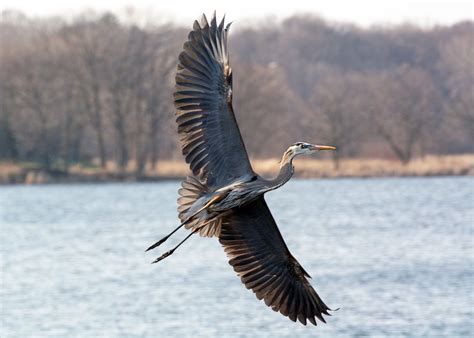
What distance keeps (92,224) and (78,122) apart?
17946mm

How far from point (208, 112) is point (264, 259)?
1.26 metres

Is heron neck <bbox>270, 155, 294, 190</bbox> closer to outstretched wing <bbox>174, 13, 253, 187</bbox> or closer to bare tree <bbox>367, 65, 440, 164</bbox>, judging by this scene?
outstretched wing <bbox>174, 13, 253, 187</bbox>

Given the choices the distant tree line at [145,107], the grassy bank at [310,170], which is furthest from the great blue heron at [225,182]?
the distant tree line at [145,107]

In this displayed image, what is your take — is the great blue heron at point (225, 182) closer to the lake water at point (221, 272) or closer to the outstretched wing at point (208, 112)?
the outstretched wing at point (208, 112)

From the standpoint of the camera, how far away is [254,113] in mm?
47750

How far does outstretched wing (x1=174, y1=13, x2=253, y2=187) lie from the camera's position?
8.80 metres

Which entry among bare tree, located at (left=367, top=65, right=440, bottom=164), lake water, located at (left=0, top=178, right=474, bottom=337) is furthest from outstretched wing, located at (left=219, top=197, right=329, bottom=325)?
bare tree, located at (left=367, top=65, right=440, bottom=164)

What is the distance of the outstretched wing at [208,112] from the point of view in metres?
8.80

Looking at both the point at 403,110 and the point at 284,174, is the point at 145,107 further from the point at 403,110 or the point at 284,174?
the point at 284,174

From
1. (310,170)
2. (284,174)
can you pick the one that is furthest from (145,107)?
(284,174)

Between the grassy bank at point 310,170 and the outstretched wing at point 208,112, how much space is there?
32.9 m

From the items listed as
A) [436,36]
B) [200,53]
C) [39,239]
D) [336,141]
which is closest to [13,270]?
[39,239]

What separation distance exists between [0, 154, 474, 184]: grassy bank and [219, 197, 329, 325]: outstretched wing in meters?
32.7

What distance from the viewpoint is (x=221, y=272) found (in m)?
21.3
